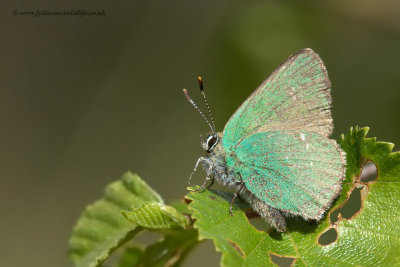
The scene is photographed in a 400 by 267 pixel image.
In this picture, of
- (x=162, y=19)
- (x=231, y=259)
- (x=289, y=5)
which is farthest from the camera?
(x=162, y=19)

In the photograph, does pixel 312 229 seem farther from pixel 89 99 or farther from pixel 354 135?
pixel 89 99

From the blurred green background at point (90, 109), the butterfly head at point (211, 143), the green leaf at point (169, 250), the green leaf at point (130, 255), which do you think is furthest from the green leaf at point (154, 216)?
the blurred green background at point (90, 109)

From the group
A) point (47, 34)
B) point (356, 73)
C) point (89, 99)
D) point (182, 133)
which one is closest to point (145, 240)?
point (182, 133)

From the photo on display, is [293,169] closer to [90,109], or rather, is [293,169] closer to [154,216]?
[154,216]

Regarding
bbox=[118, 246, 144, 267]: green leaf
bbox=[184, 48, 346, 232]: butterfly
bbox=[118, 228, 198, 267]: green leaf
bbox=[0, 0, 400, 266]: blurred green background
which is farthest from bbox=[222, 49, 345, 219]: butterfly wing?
bbox=[0, 0, 400, 266]: blurred green background

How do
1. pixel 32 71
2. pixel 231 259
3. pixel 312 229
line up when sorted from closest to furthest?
1. pixel 231 259
2. pixel 312 229
3. pixel 32 71

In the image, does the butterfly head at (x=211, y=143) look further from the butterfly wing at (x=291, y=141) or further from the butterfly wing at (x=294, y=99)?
the butterfly wing at (x=294, y=99)

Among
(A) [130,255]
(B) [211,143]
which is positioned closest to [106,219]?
(A) [130,255]
